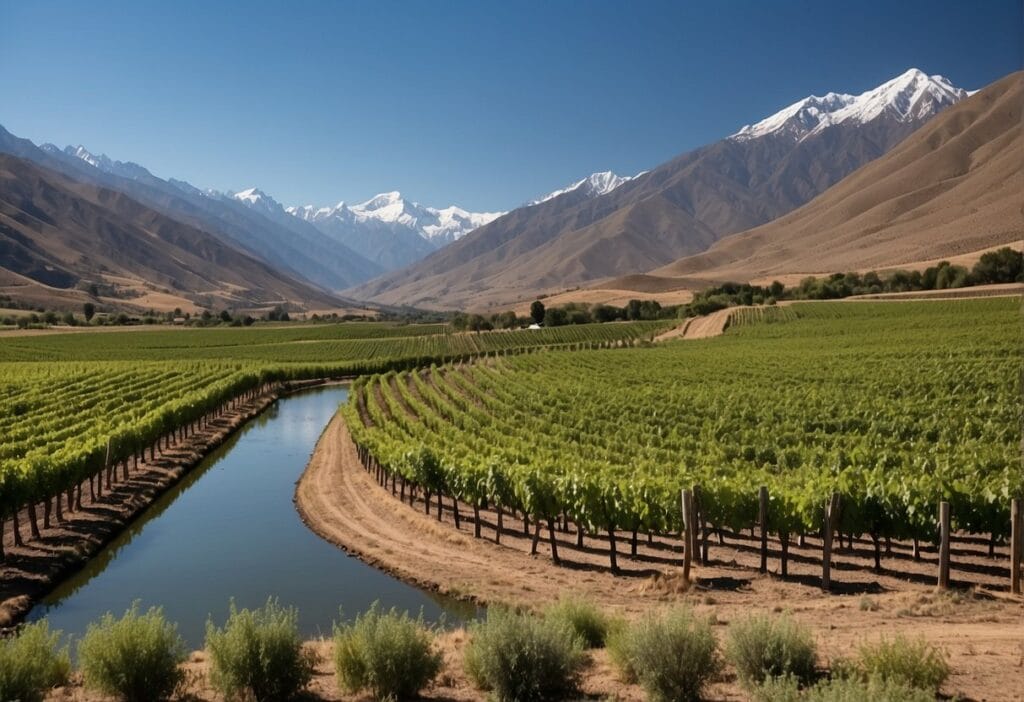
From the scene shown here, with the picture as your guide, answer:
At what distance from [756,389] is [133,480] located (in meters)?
31.7

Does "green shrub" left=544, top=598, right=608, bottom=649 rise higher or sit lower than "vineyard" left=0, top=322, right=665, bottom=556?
lower

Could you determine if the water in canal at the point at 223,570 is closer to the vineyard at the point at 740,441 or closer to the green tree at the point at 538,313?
the vineyard at the point at 740,441

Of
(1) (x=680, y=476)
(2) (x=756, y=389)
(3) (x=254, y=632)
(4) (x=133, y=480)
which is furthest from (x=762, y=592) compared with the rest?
(4) (x=133, y=480)

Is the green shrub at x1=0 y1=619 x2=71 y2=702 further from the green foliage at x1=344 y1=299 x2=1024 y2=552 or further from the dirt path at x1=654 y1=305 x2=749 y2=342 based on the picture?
the dirt path at x1=654 y1=305 x2=749 y2=342

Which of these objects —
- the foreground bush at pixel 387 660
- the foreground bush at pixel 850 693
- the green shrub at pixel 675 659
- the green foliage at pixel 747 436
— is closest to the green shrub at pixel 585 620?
the foreground bush at pixel 387 660

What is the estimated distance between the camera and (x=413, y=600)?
21953mm

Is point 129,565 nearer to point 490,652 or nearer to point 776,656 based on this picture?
point 490,652

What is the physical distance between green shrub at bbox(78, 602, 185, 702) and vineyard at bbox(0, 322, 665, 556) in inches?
599

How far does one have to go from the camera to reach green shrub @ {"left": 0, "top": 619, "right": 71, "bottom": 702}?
33.1 feet

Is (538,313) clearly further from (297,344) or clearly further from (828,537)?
(828,537)

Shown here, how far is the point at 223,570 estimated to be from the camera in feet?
85.0

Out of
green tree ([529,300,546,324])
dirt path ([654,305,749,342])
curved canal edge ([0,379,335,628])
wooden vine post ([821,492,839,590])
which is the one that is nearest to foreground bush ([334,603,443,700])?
wooden vine post ([821,492,839,590])

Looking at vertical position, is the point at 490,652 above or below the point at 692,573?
above

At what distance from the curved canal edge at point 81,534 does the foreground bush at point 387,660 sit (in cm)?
1305
